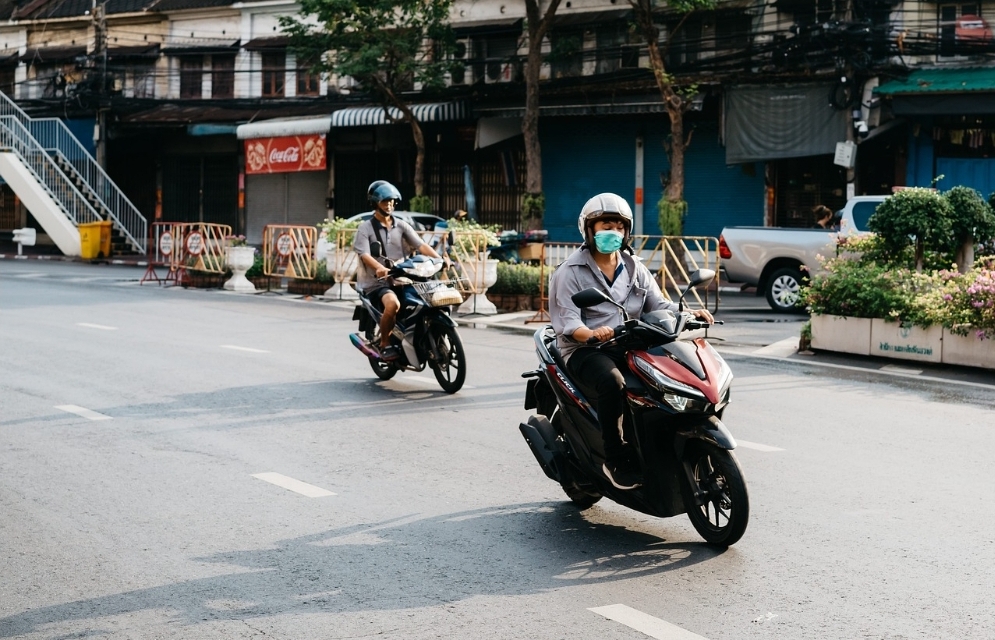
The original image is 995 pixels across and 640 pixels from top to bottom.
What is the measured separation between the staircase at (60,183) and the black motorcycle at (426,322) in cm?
2690

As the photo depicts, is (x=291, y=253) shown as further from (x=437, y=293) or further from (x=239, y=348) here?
(x=437, y=293)

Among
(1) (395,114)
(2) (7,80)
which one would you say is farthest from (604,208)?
(2) (7,80)

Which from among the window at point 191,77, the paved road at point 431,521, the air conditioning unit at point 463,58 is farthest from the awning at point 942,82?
the window at point 191,77

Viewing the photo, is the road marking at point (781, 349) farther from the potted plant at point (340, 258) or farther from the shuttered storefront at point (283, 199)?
the shuttered storefront at point (283, 199)

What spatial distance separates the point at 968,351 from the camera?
13.2 m

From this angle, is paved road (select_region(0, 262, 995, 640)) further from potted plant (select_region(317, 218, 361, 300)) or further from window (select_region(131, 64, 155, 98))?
window (select_region(131, 64, 155, 98))

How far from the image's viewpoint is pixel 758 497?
23.9 ft

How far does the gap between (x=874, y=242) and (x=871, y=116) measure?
1242 cm

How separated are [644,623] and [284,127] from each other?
111ft

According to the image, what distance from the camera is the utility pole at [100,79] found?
129 ft

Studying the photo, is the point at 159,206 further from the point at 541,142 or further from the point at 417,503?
the point at 417,503

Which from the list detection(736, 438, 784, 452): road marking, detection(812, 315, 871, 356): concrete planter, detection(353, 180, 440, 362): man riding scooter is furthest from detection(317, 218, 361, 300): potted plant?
detection(736, 438, 784, 452): road marking

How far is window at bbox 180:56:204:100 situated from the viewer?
41438 mm

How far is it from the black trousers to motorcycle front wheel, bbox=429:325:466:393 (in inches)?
183
